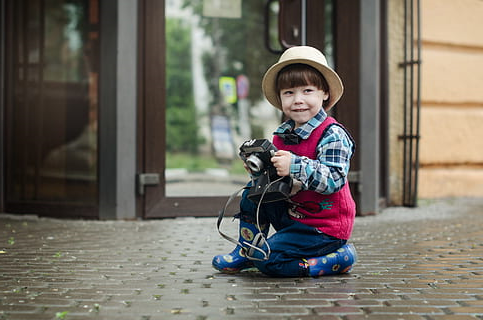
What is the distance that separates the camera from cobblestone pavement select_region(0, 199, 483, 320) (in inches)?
106

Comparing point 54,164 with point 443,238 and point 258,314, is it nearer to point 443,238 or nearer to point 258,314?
point 443,238

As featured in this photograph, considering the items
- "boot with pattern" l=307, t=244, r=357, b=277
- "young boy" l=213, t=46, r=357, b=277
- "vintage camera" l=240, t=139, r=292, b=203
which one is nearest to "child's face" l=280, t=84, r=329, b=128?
"young boy" l=213, t=46, r=357, b=277

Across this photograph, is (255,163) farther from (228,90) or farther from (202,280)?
(228,90)

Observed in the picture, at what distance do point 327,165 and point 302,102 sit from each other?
37cm

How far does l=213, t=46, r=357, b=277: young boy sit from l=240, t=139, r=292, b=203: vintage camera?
120 mm

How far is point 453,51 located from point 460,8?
562mm

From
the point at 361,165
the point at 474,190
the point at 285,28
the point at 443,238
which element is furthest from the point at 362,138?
the point at 474,190

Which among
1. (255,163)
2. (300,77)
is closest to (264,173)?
(255,163)

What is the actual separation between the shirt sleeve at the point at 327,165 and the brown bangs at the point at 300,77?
0.83ft

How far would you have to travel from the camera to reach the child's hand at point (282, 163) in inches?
124

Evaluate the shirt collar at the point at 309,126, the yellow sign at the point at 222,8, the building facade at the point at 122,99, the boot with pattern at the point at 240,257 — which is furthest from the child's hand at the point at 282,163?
the yellow sign at the point at 222,8

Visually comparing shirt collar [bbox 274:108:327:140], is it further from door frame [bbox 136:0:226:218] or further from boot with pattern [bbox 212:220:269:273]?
door frame [bbox 136:0:226:218]

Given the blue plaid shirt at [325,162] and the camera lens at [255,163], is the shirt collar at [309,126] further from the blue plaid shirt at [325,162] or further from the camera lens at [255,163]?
the camera lens at [255,163]

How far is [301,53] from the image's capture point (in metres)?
3.44
